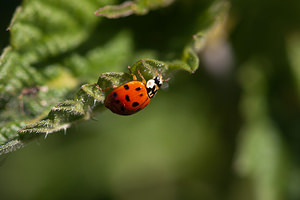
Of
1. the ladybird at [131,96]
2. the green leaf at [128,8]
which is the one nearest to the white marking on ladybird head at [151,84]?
the ladybird at [131,96]

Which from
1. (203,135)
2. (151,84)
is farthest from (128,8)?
(203,135)

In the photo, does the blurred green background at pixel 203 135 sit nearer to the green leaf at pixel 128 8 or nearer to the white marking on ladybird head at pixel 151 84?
the white marking on ladybird head at pixel 151 84

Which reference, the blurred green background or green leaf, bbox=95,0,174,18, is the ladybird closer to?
the blurred green background

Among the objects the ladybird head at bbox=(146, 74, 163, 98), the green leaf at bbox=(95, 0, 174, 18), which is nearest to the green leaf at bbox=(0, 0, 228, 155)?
the green leaf at bbox=(95, 0, 174, 18)

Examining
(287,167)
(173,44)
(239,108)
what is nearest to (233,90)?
(239,108)

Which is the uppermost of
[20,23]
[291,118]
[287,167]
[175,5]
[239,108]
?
[175,5]

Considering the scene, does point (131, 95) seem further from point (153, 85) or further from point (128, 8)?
point (128, 8)

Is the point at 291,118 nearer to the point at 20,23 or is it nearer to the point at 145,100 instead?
the point at 145,100
